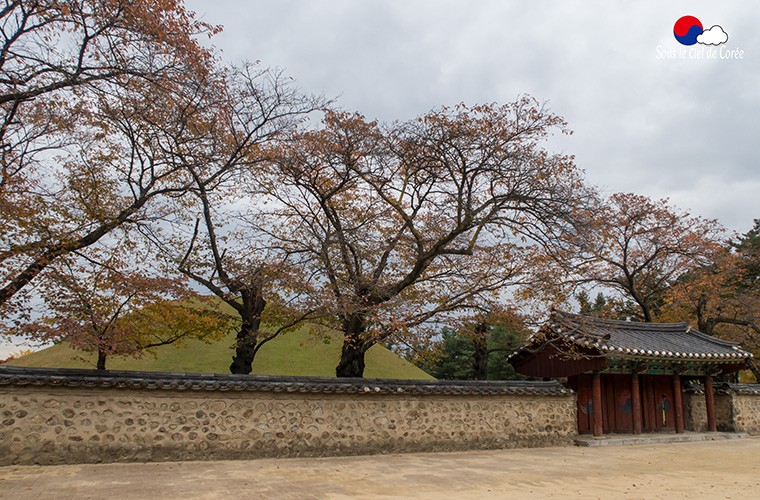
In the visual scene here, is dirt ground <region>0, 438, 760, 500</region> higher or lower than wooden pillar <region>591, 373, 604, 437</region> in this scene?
lower

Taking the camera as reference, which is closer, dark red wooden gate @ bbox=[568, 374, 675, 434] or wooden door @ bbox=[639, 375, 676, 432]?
dark red wooden gate @ bbox=[568, 374, 675, 434]

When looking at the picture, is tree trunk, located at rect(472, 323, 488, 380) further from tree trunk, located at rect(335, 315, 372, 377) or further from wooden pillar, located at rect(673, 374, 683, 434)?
wooden pillar, located at rect(673, 374, 683, 434)

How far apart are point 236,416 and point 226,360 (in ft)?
55.1

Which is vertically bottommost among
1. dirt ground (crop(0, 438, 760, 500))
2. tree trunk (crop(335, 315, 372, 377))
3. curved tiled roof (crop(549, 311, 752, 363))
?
dirt ground (crop(0, 438, 760, 500))

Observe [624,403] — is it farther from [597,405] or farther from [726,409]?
[726,409]

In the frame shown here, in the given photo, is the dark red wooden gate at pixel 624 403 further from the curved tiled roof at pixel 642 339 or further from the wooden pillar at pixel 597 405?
the curved tiled roof at pixel 642 339

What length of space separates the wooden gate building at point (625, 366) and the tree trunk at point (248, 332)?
8.47 meters

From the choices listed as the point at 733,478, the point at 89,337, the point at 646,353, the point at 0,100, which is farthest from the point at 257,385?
the point at 646,353

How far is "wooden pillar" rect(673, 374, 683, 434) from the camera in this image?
56.3 feet

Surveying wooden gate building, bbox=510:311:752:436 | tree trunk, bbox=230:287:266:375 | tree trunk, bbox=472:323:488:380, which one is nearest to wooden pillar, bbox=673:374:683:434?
wooden gate building, bbox=510:311:752:436

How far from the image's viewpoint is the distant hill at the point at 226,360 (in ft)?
80.3

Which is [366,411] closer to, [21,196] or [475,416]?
[475,416]

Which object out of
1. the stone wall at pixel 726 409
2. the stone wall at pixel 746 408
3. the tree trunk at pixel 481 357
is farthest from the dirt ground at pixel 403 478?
the stone wall at pixel 746 408

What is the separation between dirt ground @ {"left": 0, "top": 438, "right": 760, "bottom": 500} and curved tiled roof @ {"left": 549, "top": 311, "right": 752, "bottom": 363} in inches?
144
